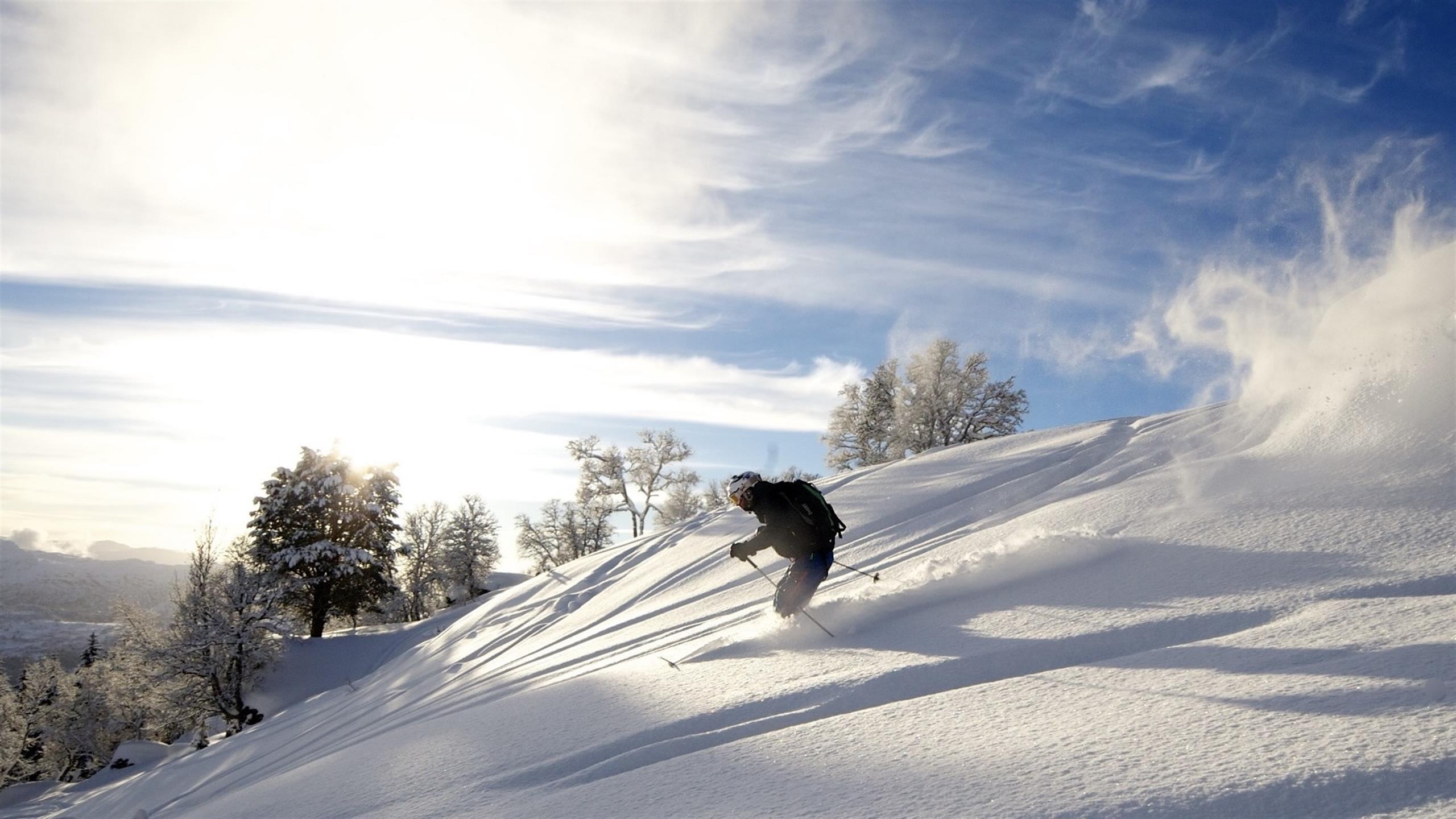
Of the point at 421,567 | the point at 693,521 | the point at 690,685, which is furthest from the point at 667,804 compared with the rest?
the point at 421,567

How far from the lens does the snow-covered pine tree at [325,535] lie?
33.8 m

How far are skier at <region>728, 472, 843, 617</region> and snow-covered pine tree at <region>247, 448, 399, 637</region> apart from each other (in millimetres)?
31463

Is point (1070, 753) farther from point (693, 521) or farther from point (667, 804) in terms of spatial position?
point (693, 521)

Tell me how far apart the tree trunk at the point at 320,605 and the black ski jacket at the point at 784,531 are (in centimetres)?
3329

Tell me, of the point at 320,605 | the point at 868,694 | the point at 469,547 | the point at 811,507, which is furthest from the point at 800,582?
A: the point at 469,547

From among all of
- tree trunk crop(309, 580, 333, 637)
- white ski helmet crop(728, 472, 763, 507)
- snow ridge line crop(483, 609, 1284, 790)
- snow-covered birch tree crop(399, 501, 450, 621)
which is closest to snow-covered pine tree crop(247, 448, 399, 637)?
tree trunk crop(309, 580, 333, 637)

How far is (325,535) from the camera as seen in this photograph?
3525cm

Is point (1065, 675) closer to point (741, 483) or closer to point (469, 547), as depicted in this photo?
point (741, 483)

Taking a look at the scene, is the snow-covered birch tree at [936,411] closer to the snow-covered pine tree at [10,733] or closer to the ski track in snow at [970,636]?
the ski track in snow at [970,636]

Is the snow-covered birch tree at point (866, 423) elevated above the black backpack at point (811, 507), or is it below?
above

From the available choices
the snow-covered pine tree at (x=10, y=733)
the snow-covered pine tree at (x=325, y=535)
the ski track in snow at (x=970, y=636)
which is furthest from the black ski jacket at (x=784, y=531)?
the snow-covered pine tree at (x=10, y=733)

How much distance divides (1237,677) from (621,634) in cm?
789

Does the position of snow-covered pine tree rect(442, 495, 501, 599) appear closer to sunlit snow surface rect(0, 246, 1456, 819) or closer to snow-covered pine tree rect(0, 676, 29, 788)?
snow-covered pine tree rect(0, 676, 29, 788)

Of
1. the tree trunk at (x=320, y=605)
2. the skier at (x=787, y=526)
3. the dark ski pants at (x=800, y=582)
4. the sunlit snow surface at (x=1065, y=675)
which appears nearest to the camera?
the sunlit snow surface at (x=1065, y=675)
